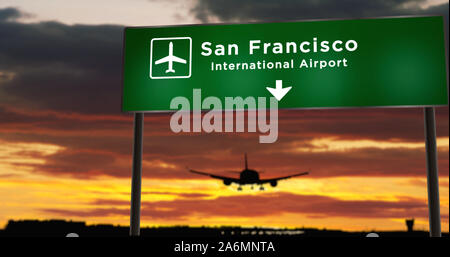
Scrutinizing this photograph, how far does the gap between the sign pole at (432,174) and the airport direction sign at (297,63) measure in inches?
17.4

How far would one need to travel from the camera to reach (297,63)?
44.9ft

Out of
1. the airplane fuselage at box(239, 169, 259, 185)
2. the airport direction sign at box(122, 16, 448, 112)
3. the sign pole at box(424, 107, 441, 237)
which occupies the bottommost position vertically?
the sign pole at box(424, 107, 441, 237)

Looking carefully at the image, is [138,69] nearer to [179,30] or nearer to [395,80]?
[179,30]

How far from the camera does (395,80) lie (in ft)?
43.6

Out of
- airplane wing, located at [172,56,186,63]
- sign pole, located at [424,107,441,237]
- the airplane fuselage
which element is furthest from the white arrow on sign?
the airplane fuselage

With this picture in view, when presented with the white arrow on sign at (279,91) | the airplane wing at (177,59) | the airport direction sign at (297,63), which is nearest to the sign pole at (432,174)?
the airport direction sign at (297,63)

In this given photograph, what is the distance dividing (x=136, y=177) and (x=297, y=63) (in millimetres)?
4691

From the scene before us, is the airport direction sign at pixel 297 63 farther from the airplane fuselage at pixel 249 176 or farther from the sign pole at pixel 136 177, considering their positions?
the airplane fuselage at pixel 249 176

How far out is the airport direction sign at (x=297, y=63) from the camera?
13289 millimetres

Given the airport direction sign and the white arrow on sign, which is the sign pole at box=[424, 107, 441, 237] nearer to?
the airport direction sign

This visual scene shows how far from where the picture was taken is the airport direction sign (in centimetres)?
1329

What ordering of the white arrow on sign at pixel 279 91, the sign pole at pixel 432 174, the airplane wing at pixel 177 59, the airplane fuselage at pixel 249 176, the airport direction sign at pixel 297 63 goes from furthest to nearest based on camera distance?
the airplane fuselage at pixel 249 176, the airplane wing at pixel 177 59, the white arrow on sign at pixel 279 91, the airport direction sign at pixel 297 63, the sign pole at pixel 432 174

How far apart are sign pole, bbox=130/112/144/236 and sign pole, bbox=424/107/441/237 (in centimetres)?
665
